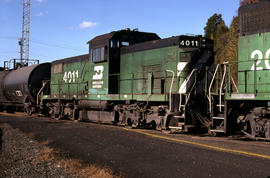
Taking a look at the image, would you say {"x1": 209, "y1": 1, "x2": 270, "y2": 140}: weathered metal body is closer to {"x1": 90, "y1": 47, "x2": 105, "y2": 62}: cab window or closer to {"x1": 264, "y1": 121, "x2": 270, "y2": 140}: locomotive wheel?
{"x1": 264, "y1": 121, "x2": 270, "y2": 140}: locomotive wheel

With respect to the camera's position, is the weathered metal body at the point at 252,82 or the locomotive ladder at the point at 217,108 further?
the locomotive ladder at the point at 217,108

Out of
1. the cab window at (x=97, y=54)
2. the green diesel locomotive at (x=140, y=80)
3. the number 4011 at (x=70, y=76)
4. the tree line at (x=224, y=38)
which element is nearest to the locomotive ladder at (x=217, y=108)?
the green diesel locomotive at (x=140, y=80)

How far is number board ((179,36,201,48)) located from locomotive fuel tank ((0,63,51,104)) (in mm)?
12731

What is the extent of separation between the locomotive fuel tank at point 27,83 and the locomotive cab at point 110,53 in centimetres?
772

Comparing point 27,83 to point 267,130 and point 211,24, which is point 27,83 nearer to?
point 267,130

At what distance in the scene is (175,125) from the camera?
11.1 meters

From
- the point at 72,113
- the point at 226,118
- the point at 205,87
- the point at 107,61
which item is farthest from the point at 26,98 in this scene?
the point at 226,118

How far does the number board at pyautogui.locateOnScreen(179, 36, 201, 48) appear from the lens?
11.5 m

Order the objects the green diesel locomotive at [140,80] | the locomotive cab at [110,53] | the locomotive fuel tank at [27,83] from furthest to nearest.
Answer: the locomotive fuel tank at [27,83] < the locomotive cab at [110,53] < the green diesel locomotive at [140,80]

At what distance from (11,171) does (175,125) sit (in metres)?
6.36

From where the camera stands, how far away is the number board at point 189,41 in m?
11.5

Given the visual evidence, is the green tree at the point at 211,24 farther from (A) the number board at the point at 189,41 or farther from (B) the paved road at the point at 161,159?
(B) the paved road at the point at 161,159

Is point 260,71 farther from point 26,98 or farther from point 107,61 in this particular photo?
point 26,98

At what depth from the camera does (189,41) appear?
11.6m
